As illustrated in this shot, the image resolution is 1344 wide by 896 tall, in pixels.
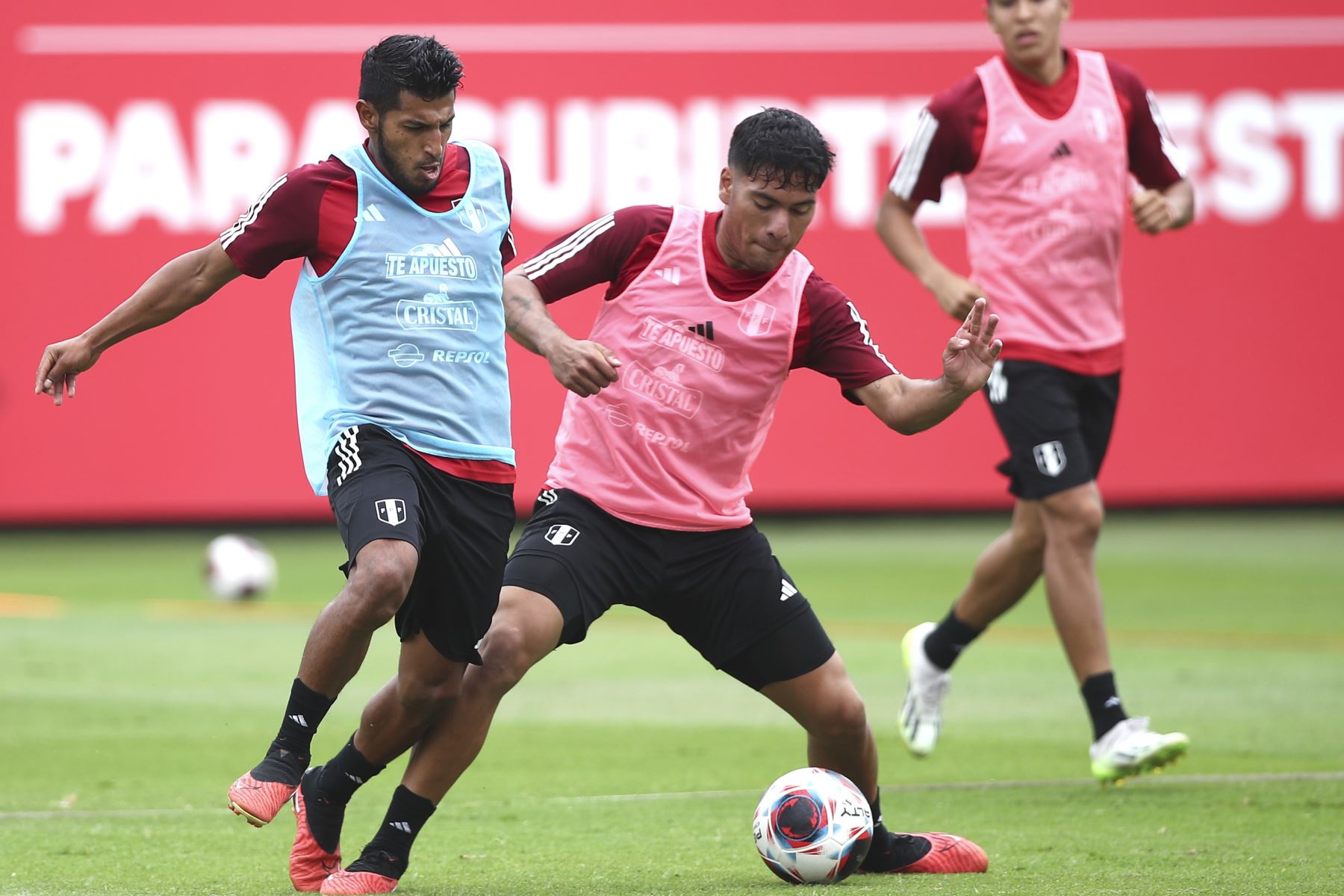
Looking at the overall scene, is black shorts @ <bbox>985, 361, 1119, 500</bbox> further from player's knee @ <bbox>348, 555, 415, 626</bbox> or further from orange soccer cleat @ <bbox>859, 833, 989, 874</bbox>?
player's knee @ <bbox>348, 555, 415, 626</bbox>

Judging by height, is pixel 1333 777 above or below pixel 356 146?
below

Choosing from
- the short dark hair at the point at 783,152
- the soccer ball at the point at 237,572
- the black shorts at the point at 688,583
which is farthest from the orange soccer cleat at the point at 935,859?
the soccer ball at the point at 237,572

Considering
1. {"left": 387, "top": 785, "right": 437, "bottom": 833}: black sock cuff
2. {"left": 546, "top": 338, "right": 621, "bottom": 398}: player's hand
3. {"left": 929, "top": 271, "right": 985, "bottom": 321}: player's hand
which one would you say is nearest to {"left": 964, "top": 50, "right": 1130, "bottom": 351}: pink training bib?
{"left": 929, "top": 271, "right": 985, "bottom": 321}: player's hand

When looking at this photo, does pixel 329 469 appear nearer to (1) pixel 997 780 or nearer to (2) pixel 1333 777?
Answer: (1) pixel 997 780

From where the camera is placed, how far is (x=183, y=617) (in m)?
12.1

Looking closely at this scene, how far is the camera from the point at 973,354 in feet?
16.6

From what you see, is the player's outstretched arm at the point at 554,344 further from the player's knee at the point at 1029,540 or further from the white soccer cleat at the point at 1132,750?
the player's knee at the point at 1029,540

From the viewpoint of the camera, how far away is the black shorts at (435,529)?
4953 mm

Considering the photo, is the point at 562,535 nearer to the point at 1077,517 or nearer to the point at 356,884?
the point at 356,884

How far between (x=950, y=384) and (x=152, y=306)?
86.0 inches

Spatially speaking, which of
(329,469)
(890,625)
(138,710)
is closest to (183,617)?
(138,710)

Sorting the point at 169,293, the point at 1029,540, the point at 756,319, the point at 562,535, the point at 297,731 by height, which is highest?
the point at 169,293

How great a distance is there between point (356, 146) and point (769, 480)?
11.8 metres

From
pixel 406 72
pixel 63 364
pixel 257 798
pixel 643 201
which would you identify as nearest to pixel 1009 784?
pixel 257 798
